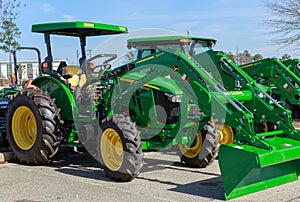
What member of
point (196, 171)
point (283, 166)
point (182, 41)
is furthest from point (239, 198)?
point (182, 41)

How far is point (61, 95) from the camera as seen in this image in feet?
27.2

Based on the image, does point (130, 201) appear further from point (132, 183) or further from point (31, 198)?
point (31, 198)

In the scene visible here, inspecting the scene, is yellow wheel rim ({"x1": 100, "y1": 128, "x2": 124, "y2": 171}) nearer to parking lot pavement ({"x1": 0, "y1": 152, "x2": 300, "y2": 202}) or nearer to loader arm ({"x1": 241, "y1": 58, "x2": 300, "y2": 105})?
parking lot pavement ({"x1": 0, "y1": 152, "x2": 300, "y2": 202})

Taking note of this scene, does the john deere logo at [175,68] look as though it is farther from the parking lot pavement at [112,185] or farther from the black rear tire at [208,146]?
the parking lot pavement at [112,185]

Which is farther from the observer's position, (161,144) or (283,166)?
(161,144)

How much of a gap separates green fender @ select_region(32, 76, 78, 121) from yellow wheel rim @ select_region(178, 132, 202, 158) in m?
2.04

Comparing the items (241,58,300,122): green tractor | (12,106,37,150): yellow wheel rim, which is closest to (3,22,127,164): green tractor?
(12,106,37,150): yellow wheel rim

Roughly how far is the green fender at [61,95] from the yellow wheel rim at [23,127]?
1.96 feet

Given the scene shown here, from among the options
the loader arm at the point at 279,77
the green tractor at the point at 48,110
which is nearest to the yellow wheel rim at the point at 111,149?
the green tractor at the point at 48,110

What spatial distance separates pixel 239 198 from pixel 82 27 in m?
4.21

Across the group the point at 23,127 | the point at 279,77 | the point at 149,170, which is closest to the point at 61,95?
the point at 23,127

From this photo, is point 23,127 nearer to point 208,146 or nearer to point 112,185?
point 112,185

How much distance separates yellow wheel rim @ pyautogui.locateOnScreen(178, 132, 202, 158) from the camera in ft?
26.1

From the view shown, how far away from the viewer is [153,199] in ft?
Result: 19.5
